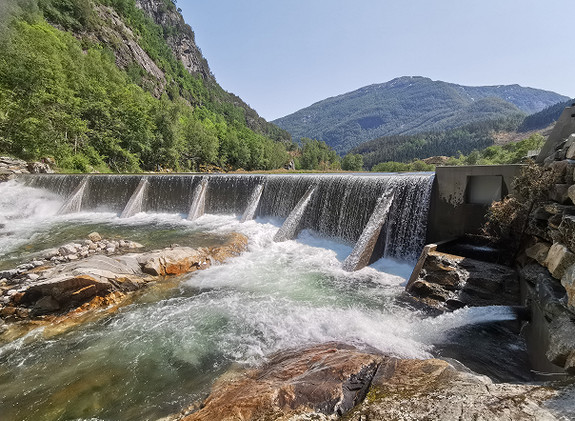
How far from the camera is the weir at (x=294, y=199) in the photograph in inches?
322

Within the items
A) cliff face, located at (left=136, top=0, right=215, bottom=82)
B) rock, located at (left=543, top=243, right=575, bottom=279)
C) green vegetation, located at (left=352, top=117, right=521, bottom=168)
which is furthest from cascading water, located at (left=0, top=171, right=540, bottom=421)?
green vegetation, located at (left=352, top=117, right=521, bottom=168)

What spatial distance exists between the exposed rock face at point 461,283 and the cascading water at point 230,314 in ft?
2.17

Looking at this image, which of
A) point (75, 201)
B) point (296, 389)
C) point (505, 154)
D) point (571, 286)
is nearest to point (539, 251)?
point (571, 286)

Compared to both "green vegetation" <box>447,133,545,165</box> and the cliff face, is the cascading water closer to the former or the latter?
"green vegetation" <box>447,133,545,165</box>

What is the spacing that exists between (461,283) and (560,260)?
87.2 inches

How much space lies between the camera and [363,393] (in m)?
2.27

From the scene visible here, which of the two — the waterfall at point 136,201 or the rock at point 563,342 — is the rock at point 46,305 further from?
the waterfall at point 136,201

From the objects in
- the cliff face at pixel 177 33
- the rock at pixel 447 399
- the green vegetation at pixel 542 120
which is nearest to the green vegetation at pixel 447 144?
the green vegetation at pixel 542 120

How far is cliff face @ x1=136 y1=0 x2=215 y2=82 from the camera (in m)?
83.5

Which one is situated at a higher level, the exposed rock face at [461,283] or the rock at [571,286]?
the rock at [571,286]

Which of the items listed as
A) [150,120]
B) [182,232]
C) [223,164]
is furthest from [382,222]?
[223,164]

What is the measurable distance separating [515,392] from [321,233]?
8635mm

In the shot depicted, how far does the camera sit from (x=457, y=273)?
534cm

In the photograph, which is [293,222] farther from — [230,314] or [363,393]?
[363,393]
